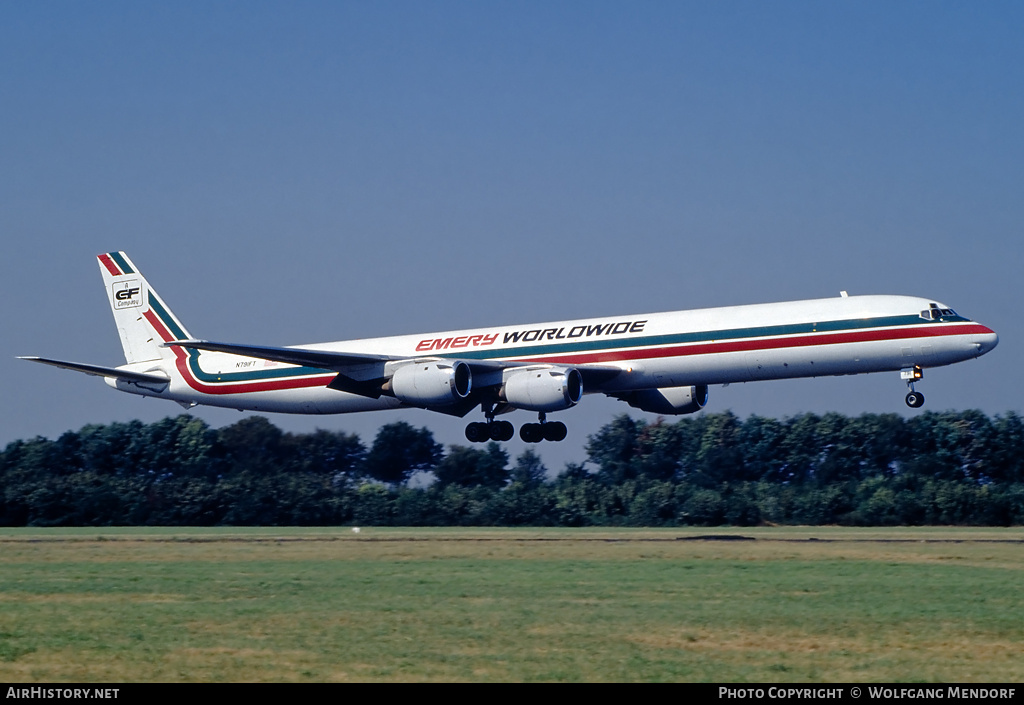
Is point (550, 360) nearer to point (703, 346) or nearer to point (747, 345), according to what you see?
point (703, 346)

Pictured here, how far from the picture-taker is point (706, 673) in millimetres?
14141

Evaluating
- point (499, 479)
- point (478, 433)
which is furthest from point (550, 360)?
point (499, 479)

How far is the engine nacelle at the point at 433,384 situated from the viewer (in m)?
39.9

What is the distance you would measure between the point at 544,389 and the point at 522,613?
2068 centimetres

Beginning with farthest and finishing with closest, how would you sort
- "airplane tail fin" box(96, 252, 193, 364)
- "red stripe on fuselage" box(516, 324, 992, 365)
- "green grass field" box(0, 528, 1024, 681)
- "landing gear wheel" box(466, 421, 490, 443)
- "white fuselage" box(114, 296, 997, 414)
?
"airplane tail fin" box(96, 252, 193, 364)
"landing gear wheel" box(466, 421, 490, 443)
"white fuselage" box(114, 296, 997, 414)
"red stripe on fuselage" box(516, 324, 992, 365)
"green grass field" box(0, 528, 1024, 681)

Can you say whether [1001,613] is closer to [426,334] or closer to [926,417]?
[426,334]

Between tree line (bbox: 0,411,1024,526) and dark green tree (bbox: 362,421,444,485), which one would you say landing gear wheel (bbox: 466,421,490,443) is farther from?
dark green tree (bbox: 362,421,444,485)

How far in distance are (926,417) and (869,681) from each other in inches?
1961

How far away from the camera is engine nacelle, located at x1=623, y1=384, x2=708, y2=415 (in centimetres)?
4459

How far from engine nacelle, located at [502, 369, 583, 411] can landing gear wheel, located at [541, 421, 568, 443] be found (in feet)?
18.0

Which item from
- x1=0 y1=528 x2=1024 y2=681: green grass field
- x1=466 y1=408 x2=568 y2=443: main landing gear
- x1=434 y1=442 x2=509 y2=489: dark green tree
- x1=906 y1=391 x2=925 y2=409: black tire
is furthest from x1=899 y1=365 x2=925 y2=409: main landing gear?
x1=434 y1=442 x2=509 y2=489: dark green tree

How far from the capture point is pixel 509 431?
4356 cm
